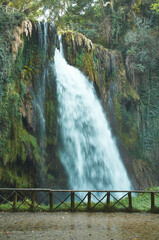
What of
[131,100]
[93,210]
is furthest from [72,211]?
[131,100]

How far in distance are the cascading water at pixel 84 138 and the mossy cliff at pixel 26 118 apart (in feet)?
1.79

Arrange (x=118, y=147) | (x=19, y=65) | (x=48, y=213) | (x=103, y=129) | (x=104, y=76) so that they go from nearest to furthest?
(x=48, y=213) → (x=19, y=65) → (x=103, y=129) → (x=118, y=147) → (x=104, y=76)

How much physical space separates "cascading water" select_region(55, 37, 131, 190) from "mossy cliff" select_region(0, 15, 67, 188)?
545 millimetres

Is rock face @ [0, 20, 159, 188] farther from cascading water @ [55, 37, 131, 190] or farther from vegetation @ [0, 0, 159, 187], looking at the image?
cascading water @ [55, 37, 131, 190]

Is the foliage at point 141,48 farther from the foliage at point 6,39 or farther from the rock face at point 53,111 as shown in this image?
the foliage at point 6,39

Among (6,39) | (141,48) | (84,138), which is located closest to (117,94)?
(141,48)

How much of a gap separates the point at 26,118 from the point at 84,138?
143 inches

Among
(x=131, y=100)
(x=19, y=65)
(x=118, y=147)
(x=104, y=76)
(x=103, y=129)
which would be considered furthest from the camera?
(x=131, y=100)

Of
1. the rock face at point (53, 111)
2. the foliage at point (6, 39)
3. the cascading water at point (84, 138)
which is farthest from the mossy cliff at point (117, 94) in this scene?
the foliage at point (6, 39)

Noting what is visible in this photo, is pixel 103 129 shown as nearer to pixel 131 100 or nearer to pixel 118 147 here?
pixel 118 147

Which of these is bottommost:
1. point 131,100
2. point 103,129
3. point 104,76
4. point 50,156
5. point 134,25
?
point 50,156

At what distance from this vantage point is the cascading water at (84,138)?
1205 centimetres

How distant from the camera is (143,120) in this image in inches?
771

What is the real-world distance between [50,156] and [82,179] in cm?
194
